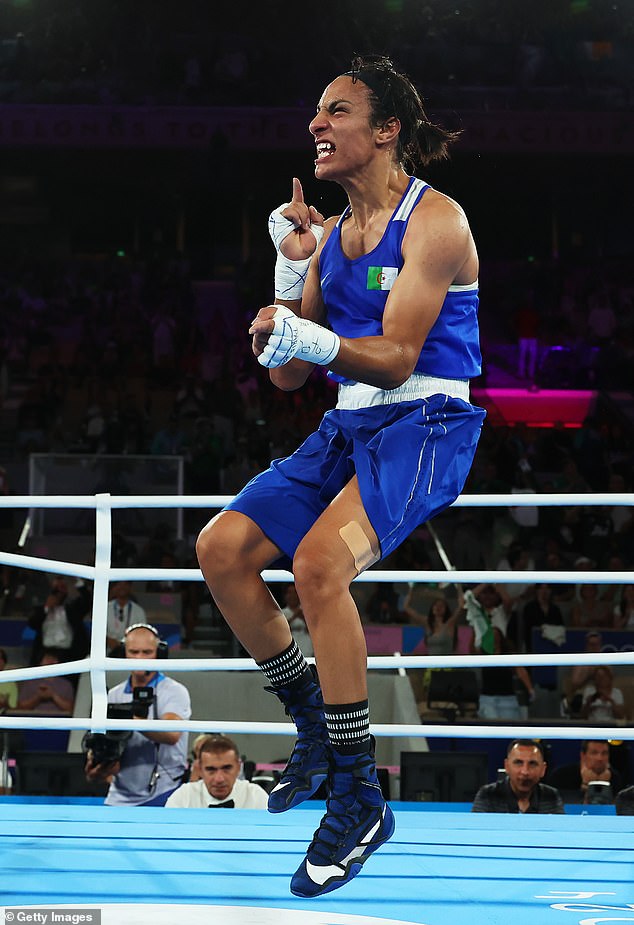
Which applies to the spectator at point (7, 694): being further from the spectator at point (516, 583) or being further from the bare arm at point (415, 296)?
the bare arm at point (415, 296)

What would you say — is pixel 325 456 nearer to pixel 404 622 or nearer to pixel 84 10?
pixel 404 622

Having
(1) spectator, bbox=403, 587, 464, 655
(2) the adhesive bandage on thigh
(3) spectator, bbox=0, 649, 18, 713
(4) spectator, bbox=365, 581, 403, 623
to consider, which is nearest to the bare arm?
(2) the adhesive bandage on thigh

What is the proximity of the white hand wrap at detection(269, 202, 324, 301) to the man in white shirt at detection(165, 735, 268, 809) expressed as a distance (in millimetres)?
2105

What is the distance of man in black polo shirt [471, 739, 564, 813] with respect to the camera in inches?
154

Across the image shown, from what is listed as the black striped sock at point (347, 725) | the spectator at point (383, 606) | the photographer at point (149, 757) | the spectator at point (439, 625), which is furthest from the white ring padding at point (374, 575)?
the spectator at point (383, 606)

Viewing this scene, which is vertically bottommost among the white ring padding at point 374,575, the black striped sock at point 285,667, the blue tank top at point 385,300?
the black striped sock at point 285,667

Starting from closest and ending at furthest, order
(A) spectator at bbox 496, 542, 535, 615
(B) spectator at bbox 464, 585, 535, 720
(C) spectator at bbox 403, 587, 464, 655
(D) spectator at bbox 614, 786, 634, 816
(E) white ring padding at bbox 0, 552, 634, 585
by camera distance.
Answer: (E) white ring padding at bbox 0, 552, 634, 585 < (D) spectator at bbox 614, 786, 634, 816 < (B) spectator at bbox 464, 585, 535, 720 < (C) spectator at bbox 403, 587, 464, 655 < (A) spectator at bbox 496, 542, 535, 615

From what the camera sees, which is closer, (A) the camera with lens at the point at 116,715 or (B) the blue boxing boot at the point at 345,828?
(B) the blue boxing boot at the point at 345,828

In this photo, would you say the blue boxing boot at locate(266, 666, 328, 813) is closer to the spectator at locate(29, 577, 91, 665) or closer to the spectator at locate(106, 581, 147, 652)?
the spectator at locate(106, 581, 147, 652)

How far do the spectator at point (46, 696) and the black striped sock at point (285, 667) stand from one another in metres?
4.24

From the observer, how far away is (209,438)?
10.1 meters

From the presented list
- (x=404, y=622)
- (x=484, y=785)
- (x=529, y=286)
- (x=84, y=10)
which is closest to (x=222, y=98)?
(x=84, y=10)

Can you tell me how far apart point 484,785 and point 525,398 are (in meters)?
8.93

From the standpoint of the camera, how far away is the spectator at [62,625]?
718 centimetres
